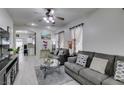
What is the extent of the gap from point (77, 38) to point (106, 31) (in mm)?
2275

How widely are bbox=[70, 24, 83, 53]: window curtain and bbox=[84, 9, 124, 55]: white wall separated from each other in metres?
0.49

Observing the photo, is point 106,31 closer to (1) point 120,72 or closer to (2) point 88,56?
(2) point 88,56

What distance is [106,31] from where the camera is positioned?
3.73 metres

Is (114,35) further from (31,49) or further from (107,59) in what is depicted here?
(31,49)

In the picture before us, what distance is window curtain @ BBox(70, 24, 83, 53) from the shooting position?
553 centimetres

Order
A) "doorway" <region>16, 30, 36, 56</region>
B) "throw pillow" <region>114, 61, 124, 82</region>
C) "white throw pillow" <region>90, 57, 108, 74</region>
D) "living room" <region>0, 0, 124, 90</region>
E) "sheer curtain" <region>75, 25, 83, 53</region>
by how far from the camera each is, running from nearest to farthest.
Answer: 1. "throw pillow" <region>114, 61, 124, 82</region>
2. "living room" <region>0, 0, 124, 90</region>
3. "white throw pillow" <region>90, 57, 108, 74</region>
4. "sheer curtain" <region>75, 25, 83, 53</region>
5. "doorway" <region>16, 30, 36, 56</region>

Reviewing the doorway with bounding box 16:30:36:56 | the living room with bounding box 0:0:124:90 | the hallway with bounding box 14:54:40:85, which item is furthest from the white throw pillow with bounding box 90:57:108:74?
the doorway with bounding box 16:30:36:56

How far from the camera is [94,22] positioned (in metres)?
4.45

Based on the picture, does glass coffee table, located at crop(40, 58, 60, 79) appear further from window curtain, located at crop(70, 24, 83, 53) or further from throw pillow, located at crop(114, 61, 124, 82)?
throw pillow, located at crop(114, 61, 124, 82)

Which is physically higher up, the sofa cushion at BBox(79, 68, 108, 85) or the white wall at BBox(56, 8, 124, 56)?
the white wall at BBox(56, 8, 124, 56)

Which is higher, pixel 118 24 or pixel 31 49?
pixel 118 24

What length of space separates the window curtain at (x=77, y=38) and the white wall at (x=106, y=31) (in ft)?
1.61
